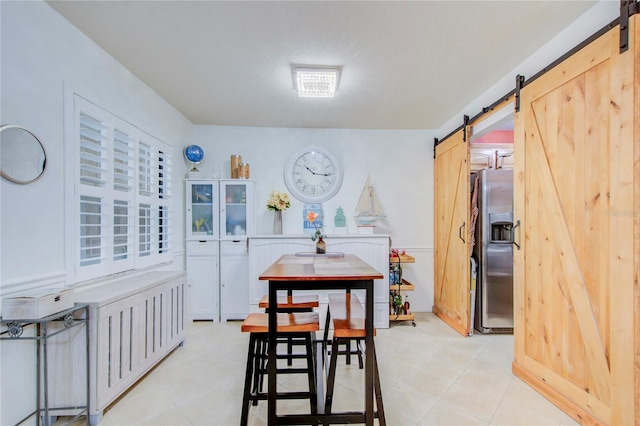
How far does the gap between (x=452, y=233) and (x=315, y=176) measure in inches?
75.5

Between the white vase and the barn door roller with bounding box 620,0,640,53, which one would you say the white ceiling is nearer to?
the barn door roller with bounding box 620,0,640,53

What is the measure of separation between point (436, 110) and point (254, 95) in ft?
6.90

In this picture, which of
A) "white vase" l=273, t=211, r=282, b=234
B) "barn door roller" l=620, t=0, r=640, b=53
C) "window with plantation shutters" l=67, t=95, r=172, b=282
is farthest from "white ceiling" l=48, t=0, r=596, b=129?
"white vase" l=273, t=211, r=282, b=234

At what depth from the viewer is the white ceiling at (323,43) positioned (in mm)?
1769

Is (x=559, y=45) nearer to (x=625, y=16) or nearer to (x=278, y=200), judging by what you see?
(x=625, y=16)

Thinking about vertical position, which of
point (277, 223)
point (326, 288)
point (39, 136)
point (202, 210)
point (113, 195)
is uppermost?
point (39, 136)

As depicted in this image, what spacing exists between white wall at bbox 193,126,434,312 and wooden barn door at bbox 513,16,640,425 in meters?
1.75

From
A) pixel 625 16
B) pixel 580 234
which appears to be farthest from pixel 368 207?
pixel 625 16

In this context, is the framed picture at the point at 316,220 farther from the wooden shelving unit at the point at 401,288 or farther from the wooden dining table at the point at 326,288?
the wooden dining table at the point at 326,288

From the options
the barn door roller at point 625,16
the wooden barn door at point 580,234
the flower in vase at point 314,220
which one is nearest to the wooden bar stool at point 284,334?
the flower in vase at point 314,220

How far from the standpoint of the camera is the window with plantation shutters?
2.02 meters

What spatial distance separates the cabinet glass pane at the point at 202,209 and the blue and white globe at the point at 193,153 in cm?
34

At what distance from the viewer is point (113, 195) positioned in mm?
2324

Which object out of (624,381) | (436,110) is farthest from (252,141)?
(624,381)
